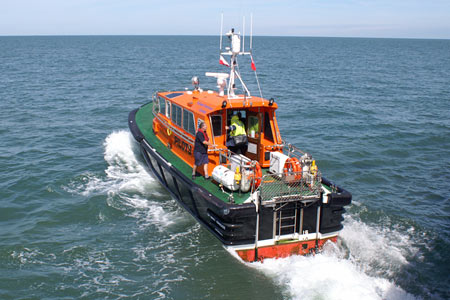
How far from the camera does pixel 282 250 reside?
943 cm

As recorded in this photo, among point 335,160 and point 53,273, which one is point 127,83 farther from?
point 53,273

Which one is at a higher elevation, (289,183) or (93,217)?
(289,183)

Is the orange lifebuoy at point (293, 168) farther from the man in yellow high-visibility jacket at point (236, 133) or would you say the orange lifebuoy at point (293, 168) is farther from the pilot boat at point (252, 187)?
the man in yellow high-visibility jacket at point (236, 133)

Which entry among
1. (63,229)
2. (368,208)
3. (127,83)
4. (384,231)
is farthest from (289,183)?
(127,83)

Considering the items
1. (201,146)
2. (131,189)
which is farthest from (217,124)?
(131,189)

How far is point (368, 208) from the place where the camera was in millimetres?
12523

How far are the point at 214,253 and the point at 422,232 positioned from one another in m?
5.71

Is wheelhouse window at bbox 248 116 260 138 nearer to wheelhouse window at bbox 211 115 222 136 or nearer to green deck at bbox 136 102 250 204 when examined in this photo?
wheelhouse window at bbox 211 115 222 136

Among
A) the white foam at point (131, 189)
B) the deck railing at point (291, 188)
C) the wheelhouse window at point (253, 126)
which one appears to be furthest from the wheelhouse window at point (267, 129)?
the white foam at point (131, 189)

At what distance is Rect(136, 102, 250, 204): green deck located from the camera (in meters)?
9.62

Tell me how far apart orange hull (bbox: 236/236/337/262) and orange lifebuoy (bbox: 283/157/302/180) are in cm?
156

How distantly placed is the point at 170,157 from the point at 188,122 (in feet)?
4.75

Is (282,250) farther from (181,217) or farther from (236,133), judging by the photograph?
(181,217)

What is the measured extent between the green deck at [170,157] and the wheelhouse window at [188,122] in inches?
40.3
